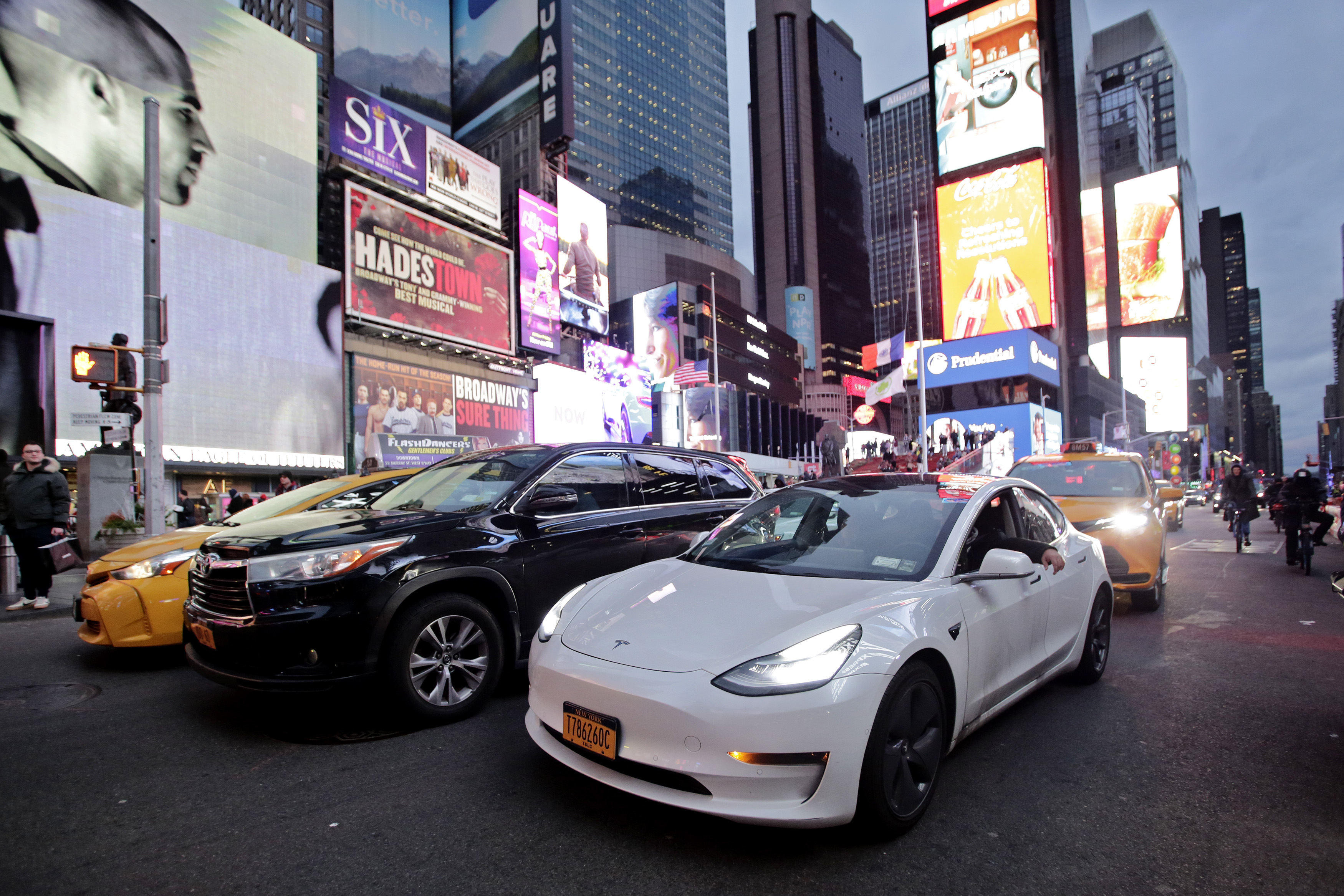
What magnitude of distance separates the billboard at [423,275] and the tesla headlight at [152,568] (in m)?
31.8

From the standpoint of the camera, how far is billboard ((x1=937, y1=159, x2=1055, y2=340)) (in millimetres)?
54844

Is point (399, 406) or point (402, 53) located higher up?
point (402, 53)

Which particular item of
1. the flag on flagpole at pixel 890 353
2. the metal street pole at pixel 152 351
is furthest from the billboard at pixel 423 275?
the metal street pole at pixel 152 351

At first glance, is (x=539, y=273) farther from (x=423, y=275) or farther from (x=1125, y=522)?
(x=1125, y=522)

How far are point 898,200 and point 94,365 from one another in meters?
172

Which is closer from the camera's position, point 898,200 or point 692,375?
point 692,375

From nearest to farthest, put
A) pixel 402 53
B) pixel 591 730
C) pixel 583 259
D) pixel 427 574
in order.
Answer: pixel 591 730 < pixel 427 574 < pixel 402 53 < pixel 583 259

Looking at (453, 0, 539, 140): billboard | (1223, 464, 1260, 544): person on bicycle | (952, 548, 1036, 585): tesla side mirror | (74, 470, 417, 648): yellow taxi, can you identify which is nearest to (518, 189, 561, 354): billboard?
(453, 0, 539, 140): billboard

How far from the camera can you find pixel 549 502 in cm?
445

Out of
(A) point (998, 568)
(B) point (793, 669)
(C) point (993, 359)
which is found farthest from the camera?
(C) point (993, 359)

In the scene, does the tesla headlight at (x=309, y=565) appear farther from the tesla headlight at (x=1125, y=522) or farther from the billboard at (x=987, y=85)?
the billboard at (x=987, y=85)

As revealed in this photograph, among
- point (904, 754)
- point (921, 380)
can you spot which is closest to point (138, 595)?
point (904, 754)

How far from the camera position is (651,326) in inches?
2785

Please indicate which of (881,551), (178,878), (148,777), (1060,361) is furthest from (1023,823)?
(1060,361)
